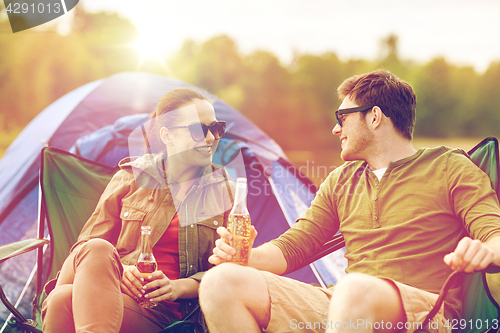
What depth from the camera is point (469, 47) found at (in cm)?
2112

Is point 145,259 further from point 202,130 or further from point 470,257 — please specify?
point 470,257

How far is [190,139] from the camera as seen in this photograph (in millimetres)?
1952

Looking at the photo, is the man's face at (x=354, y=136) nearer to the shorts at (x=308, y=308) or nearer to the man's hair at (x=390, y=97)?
the man's hair at (x=390, y=97)

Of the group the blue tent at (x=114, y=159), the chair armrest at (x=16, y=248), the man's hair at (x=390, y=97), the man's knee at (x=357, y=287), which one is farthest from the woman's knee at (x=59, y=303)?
the man's hair at (x=390, y=97)

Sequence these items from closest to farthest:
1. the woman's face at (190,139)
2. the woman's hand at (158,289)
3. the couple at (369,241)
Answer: the couple at (369,241), the woman's hand at (158,289), the woman's face at (190,139)

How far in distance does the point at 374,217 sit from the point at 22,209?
2400mm

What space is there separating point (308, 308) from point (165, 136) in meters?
1.10

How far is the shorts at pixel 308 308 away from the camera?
1294 millimetres

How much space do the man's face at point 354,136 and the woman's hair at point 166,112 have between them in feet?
2.37


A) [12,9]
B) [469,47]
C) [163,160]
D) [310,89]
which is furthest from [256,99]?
[163,160]

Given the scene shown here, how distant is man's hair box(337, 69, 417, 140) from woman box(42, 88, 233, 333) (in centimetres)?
70

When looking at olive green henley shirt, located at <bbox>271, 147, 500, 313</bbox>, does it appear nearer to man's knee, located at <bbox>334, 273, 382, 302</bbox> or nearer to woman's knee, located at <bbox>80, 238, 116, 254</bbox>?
man's knee, located at <bbox>334, 273, 382, 302</bbox>

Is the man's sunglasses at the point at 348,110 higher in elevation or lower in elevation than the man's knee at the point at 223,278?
higher

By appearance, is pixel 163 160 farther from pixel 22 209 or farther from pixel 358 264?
pixel 22 209
